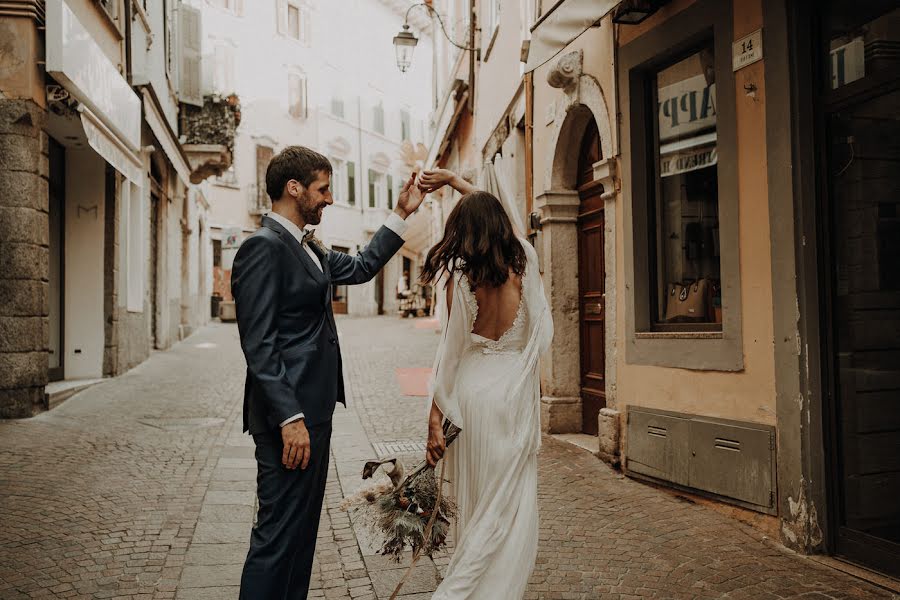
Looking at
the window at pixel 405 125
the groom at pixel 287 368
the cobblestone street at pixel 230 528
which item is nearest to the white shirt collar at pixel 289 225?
the groom at pixel 287 368

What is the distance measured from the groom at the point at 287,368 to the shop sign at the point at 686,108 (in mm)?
3805

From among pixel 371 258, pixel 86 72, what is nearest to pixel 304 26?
pixel 86 72

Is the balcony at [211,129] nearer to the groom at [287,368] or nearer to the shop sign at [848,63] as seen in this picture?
the shop sign at [848,63]

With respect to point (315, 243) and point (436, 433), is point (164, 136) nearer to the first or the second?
point (315, 243)

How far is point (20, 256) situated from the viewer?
25.5 feet

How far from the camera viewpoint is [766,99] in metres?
4.80

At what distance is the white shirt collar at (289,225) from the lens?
284 cm

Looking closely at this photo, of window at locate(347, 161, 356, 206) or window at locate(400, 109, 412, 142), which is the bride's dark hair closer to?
window at locate(347, 161, 356, 206)

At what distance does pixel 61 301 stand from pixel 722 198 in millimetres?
8781

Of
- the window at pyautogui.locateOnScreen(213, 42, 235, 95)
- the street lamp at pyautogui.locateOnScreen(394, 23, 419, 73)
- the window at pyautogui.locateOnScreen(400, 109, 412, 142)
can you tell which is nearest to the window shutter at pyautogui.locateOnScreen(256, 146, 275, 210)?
the window at pyautogui.locateOnScreen(213, 42, 235, 95)

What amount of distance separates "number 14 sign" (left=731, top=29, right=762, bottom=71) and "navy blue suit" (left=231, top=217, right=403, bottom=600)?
11.0ft

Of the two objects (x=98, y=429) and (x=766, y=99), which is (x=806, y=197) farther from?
(x=98, y=429)

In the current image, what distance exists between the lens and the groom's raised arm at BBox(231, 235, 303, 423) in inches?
105

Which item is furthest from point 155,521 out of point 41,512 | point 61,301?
point 61,301
